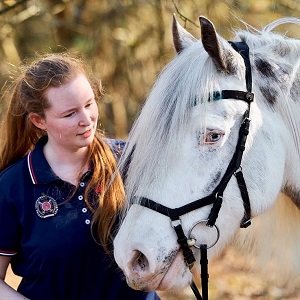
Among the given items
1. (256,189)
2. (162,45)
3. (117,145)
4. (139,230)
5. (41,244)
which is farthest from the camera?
(162,45)

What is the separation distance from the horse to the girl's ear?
0.41 meters

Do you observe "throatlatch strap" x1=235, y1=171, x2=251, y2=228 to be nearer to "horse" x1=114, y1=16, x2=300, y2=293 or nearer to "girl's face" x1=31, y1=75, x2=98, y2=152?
"horse" x1=114, y1=16, x2=300, y2=293

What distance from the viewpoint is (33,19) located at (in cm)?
648

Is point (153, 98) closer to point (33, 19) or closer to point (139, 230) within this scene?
point (139, 230)

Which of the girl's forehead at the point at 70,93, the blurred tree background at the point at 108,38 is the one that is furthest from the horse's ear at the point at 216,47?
the blurred tree background at the point at 108,38

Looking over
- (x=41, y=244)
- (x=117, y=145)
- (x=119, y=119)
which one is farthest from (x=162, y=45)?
(x=41, y=244)

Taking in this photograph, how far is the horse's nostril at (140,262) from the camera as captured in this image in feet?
6.97

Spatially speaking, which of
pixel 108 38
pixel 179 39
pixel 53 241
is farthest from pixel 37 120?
pixel 108 38

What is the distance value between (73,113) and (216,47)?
0.59m

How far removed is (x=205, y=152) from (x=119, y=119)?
455 cm

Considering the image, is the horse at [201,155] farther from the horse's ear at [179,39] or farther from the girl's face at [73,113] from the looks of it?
the girl's face at [73,113]

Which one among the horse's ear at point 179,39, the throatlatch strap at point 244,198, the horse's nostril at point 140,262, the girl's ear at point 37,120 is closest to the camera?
the horse's nostril at point 140,262

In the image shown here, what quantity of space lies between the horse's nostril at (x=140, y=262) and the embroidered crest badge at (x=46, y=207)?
458mm

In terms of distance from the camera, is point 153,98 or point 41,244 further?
point 41,244
